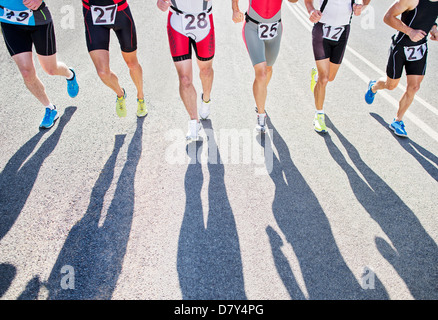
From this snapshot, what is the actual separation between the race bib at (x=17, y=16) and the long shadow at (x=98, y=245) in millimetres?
2118

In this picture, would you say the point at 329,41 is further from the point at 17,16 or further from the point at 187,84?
the point at 17,16

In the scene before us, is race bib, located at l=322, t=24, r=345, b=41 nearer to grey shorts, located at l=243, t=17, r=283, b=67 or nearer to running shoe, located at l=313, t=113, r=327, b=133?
grey shorts, located at l=243, t=17, r=283, b=67

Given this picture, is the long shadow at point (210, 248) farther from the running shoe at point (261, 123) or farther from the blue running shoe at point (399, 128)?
the blue running shoe at point (399, 128)

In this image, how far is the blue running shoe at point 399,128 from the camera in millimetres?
4449

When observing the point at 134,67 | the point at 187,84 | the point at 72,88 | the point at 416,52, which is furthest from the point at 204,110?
the point at 416,52

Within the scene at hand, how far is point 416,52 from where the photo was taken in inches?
163

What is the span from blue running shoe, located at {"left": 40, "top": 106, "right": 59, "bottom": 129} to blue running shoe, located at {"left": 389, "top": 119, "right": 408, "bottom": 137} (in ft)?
15.8

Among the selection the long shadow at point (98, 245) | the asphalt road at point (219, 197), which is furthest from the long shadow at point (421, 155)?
the long shadow at point (98, 245)

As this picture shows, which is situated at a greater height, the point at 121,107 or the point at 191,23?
the point at 191,23

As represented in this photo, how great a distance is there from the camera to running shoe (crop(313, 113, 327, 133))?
178 inches

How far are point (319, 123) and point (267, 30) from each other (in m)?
1.47

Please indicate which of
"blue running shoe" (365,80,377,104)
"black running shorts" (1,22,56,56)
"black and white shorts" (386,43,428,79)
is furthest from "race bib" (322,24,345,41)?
"black running shorts" (1,22,56,56)
